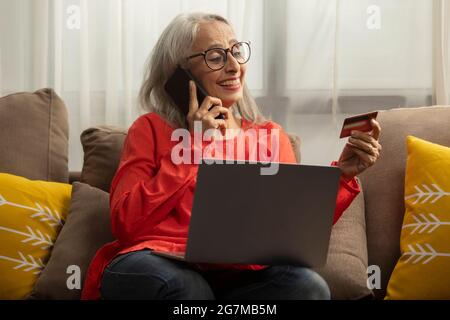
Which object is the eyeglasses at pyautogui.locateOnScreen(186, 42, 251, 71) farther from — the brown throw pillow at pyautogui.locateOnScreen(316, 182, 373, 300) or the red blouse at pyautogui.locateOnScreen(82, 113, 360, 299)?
the brown throw pillow at pyautogui.locateOnScreen(316, 182, 373, 300)

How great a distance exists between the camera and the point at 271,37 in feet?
8.38

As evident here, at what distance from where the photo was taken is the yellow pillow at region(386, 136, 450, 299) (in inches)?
71.3

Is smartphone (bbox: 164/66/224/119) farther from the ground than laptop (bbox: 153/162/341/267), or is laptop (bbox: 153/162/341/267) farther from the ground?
smartphone (bbox: 164/66/224/119)

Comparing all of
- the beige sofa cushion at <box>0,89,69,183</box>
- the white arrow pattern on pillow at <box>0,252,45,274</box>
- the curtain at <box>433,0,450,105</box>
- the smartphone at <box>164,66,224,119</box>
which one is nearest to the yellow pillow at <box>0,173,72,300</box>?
the white arrow pattern on pillow at <box>0,252,45,274</box>

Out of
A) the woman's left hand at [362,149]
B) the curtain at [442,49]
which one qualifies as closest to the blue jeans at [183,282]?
the woman's left hand at [362,149]

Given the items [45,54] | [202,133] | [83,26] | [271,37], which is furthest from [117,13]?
[202,133]

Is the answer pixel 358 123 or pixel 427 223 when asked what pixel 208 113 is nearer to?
pixel 358 123

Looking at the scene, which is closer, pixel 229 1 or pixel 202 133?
pixel 202 133

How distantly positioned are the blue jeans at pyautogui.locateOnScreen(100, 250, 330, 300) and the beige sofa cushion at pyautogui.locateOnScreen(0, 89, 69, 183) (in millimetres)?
669

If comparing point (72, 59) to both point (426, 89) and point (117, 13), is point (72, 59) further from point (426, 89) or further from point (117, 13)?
point (426, 89)

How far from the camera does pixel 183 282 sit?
59.4 inches

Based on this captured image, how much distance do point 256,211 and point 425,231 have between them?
0.61 m

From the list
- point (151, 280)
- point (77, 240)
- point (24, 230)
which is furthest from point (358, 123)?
point (24, 230)
